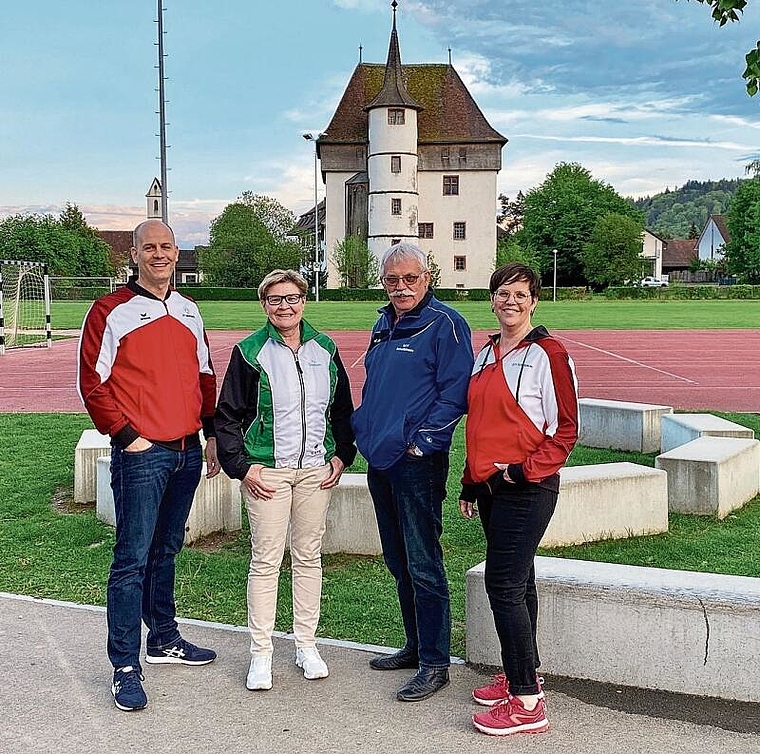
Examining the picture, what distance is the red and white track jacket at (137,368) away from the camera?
4.45 metres

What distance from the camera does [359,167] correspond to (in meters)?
83.2

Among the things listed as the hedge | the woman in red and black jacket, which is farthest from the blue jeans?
the hedge

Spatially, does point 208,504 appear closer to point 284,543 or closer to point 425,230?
point 284,543

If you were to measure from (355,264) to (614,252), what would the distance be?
2973 centimetres

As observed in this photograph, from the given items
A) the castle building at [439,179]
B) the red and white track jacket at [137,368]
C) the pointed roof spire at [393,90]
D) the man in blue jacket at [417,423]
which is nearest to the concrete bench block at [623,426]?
the man in blue jacket at [417,423]

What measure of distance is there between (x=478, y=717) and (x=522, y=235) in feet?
319

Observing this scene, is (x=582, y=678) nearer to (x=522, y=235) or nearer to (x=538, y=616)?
(x=538, y=616)

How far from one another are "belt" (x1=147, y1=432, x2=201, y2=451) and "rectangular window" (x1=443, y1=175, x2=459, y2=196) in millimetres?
80170

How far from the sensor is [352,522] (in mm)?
6961

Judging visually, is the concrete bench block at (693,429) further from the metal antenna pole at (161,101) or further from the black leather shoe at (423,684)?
the metal antenna pole at (161,101)

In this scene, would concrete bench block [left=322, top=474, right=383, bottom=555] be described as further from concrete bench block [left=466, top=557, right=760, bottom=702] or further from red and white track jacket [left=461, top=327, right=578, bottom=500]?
red and white track jacket [left=461, top=327, right=578, bottom=500]

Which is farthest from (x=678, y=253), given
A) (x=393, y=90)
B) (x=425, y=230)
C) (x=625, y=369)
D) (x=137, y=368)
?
(x=137, y=368)

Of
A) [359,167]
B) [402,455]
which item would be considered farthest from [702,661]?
[359,167]

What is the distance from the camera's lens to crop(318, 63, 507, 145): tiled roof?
273ft
